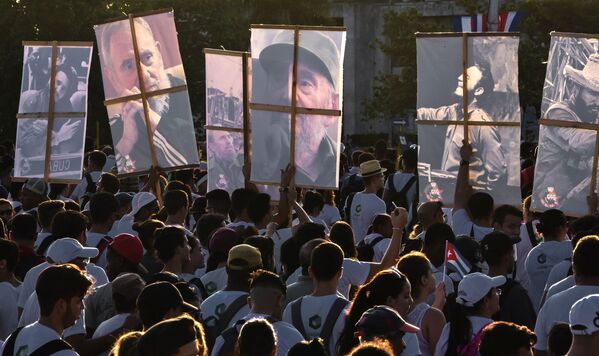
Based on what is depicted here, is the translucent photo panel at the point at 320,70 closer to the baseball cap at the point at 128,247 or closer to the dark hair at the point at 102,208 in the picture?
the dark hair at the point at 102,208

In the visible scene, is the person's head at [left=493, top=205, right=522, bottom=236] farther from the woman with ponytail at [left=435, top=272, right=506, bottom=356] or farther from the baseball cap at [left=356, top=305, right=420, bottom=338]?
the baseball cap at [left=356, top=305, right=420, bottom=338]

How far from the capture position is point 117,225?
43.7 ft

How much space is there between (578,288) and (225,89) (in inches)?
331

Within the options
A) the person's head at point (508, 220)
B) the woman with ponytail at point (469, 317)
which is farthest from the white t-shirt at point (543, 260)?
the woman with ponytail at point (469, 317)

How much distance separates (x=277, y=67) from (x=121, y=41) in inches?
102

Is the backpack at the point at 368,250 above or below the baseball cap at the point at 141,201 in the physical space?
below

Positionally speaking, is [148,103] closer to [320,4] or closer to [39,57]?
[39,57]

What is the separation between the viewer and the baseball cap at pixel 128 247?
9820 millimetres

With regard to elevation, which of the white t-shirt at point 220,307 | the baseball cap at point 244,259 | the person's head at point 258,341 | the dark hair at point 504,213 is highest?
the dark hair at point 504,213

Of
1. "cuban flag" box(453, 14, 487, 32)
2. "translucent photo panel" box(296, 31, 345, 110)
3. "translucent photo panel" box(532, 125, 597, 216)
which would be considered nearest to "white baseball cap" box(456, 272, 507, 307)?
"translucent photo panel" box(532, 125, 597, 216)

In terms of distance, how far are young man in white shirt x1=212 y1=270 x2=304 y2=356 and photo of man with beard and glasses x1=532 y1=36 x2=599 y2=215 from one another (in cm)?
586

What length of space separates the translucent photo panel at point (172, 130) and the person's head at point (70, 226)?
18.5ft

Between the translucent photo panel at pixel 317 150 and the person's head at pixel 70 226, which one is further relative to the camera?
the translucent photo panel at pixel 317 150

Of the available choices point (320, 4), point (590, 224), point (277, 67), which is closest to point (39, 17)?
point (320, 4)
